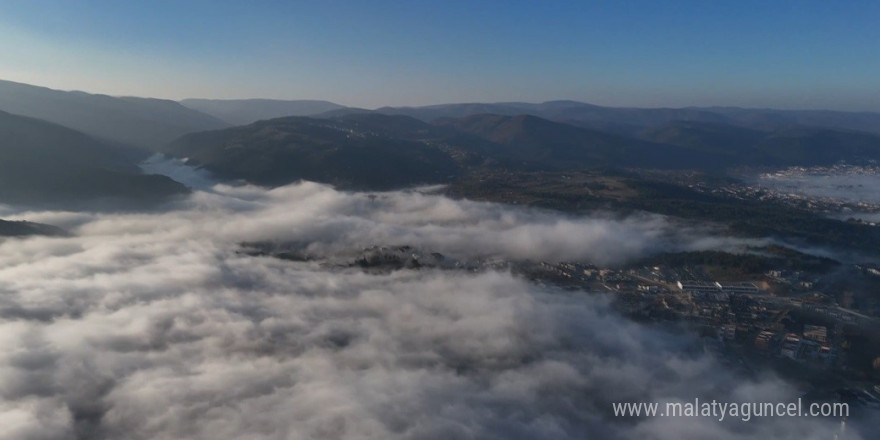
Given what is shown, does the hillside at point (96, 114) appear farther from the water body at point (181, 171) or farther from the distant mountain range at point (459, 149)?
the water body at point (181, 171)

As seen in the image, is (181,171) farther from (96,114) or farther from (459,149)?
(96,114)

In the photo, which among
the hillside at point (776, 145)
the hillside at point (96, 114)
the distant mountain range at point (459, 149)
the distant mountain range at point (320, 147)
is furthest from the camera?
the hillside at point (776, 145)

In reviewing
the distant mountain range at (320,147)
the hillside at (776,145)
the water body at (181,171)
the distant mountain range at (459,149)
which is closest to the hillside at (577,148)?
the distant mountain range at (459,149)

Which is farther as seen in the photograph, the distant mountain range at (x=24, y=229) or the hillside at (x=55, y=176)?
the hillside at (x=55, y=176)

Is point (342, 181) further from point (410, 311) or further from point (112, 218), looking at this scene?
point (410, 311)

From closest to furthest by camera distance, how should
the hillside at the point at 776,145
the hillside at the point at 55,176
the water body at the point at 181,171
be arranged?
the hillside at the point at 55,176
the water body at the point at 181,171
the hillside at the point at 776,145

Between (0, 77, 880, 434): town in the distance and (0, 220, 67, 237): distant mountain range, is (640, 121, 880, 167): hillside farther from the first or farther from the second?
(0, 220, 67, 237): distant mountain range

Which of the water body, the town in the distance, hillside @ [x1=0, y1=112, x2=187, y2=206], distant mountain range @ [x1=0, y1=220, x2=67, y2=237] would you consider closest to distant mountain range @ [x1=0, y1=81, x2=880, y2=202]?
hillside @ [x1=0, y1=112, x2=187, y2=206]
